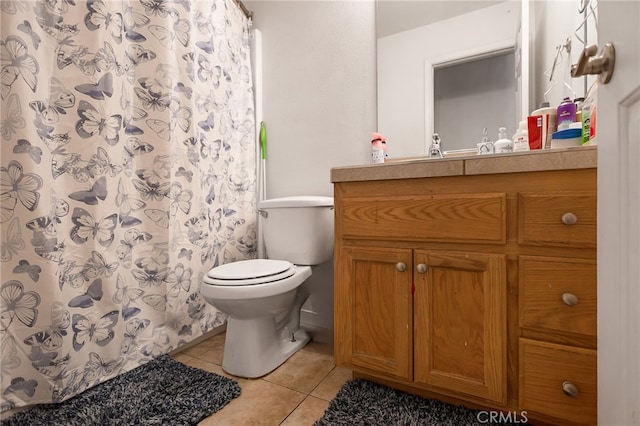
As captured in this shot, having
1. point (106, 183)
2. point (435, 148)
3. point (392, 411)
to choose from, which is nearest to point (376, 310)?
point (392, 411)

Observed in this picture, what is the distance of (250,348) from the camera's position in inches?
50.8

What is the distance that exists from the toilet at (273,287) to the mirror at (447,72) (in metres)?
0.57

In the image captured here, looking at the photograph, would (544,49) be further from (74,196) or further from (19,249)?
(19,249)

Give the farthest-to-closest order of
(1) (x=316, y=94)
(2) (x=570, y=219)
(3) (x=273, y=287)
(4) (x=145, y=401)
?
(1) (x=316, y=94)
(3) (x=273, y=287)
(4) (x=145, y=401)
(2) (x=570, y=219)

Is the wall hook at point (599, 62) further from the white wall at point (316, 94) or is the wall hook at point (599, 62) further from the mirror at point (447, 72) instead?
the white wall at point (316, 94)

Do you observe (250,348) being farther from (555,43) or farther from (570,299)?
(555,43)

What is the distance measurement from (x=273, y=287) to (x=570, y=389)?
948 millimetres

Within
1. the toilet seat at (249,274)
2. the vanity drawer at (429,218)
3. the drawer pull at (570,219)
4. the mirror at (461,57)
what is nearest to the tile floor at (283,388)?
the toilet seat at (249,274)

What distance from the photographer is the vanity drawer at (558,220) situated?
811mm

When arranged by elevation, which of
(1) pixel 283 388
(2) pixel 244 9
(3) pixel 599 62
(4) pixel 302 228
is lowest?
(1) pixel 283 388

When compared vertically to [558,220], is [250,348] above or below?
below

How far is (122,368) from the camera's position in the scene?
125 cm

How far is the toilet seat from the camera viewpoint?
3.91 feet

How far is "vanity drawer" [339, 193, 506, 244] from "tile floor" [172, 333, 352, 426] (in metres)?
0.61
